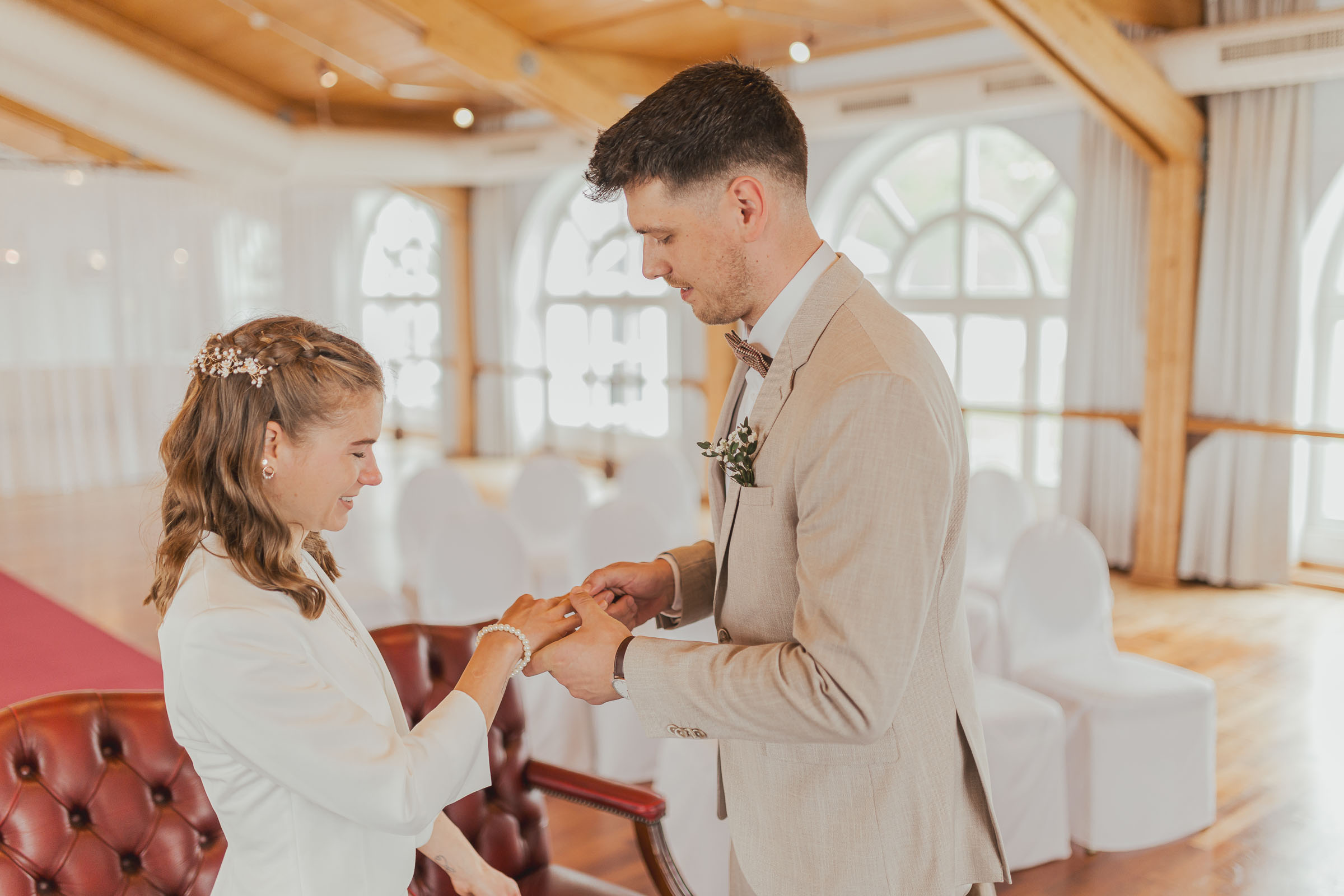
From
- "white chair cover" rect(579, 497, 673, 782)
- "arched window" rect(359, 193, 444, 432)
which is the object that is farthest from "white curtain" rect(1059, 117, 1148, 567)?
"arched window" rect(359, 193, 444, 432)

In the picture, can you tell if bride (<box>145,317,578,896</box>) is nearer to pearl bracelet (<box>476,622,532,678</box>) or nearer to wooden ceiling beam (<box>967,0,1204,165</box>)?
pearl bracelet (<box>476,622,532,678</box>)

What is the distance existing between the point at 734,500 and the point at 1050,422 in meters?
7.85

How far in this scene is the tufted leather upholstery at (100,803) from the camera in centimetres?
190

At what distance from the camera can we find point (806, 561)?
1336 mm

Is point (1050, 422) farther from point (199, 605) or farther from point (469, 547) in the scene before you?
point (199, 605)

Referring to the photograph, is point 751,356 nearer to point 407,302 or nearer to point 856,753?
point 856,753

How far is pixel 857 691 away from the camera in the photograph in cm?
129

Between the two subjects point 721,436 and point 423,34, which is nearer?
point 721,436

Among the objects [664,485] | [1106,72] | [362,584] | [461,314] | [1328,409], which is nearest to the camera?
[362,584]

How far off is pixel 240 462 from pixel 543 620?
0.51 metres

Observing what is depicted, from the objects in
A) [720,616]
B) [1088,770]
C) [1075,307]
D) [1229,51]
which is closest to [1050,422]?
[1075,307]

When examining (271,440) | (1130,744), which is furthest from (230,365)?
(1130,744)

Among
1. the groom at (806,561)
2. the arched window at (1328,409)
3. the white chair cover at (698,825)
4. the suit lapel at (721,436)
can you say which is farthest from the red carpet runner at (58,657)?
the arched window at (1328,409)

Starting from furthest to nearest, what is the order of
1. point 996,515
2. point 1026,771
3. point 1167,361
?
point 1167,361 → point 996,515 → point 1026,771
